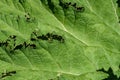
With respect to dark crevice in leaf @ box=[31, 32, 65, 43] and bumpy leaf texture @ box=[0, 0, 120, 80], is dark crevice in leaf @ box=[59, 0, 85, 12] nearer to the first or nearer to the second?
bumpy leaf texture @ box=[0, 0, 120, 80]

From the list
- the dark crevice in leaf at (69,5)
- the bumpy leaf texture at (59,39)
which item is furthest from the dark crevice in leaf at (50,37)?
the dark crevice in leaf at (69,5)

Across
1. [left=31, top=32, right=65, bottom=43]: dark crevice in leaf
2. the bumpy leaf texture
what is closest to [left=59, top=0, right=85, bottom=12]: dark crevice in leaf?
the bumpy leaf texture

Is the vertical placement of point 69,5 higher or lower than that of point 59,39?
higher

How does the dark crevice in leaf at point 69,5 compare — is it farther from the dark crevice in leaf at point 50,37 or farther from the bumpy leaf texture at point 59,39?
the dark crevice in leaf at point 50,37

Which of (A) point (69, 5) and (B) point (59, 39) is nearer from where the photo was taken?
(B) point (59, 39)

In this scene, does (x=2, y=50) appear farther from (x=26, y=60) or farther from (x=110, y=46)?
(x=110, y=46)

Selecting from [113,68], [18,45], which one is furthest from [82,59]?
[18,45]

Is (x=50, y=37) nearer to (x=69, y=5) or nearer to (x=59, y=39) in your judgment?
(x=59, y=39)

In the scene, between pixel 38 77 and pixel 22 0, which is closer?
pixel 38 77

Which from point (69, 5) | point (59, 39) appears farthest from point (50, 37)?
point (69, 5)
